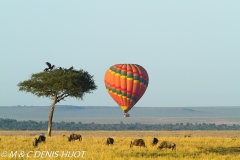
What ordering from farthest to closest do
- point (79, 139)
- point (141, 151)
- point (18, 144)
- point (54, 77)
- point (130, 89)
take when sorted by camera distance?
point (130, 89), point (54, 77), point (79, 139), point (18, 144), point (141, 151)

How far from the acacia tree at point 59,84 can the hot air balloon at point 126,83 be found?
5442 mm

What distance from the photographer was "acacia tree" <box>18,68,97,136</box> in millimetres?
56844

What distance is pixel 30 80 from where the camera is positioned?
58938 mm

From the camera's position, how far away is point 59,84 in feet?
185

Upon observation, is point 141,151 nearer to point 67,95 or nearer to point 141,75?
point 67,95

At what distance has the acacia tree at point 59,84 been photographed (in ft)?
186

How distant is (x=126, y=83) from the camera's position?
64438mm

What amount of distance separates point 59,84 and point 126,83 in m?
10.6

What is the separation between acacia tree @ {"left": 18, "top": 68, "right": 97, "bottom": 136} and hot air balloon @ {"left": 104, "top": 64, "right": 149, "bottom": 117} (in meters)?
5.44

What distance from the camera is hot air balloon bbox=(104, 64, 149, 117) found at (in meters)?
64.4

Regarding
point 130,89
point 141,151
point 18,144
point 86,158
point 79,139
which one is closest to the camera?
point 86,158

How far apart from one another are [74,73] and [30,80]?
4.77 metres

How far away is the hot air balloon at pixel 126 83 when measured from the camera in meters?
64.4

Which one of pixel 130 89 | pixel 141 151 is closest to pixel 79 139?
pixel 141 151
